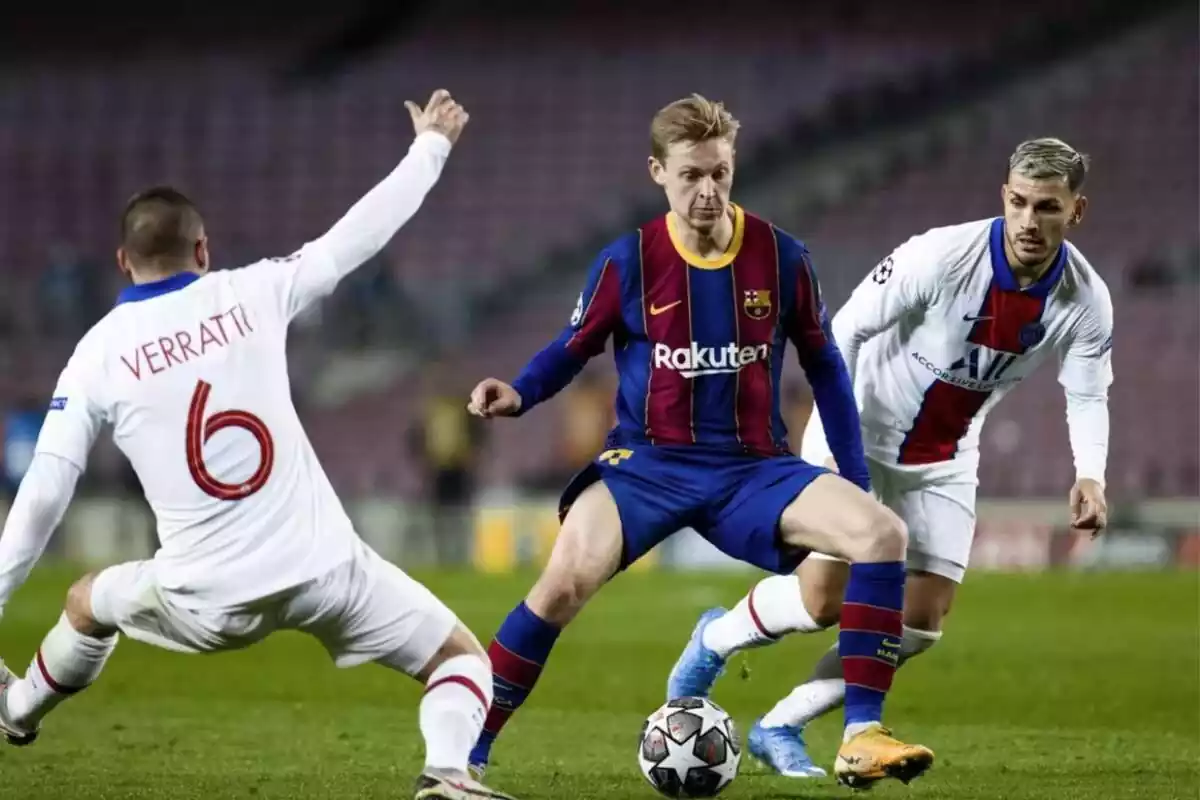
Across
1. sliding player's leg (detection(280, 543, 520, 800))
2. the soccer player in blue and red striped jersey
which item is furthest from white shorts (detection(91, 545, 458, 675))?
the soccer player in blue and red striped jersey

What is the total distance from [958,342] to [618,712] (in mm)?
2941

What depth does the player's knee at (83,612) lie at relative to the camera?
5.18 metres

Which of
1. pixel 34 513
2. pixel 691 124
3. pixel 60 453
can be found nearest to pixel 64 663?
pixel 34 513

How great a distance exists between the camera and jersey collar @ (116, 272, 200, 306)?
4.87 m

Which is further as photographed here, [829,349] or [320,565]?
[829,349]

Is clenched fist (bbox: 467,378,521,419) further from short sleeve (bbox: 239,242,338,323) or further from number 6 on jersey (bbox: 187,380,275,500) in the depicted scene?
number 6 on jersey (bbox: 187,380,275,500)

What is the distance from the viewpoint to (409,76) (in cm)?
2450

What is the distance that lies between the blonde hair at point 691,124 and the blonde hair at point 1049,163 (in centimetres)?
92

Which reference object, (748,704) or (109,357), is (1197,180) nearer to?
(748,704)

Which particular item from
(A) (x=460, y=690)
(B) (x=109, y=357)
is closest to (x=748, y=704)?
(A) (x=460, y=690)

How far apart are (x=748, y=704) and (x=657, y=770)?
333cm

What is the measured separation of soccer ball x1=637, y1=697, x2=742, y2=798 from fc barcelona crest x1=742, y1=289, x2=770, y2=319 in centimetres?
116

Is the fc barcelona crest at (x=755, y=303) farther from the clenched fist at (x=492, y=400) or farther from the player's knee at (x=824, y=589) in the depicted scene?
the player's knee at (x=824, y=589)

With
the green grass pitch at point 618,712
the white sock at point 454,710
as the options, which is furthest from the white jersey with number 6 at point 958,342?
the white sock at point 454,710
